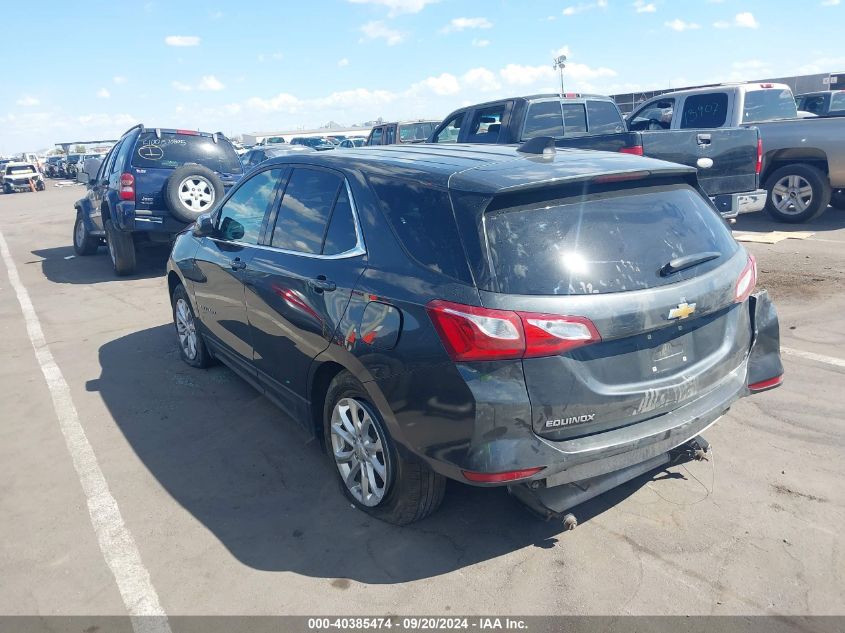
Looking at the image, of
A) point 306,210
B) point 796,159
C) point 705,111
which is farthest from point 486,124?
point 306,210

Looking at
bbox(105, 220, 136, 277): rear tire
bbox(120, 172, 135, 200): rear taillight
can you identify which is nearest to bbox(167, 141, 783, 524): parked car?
bbox(120, 172, 135, 200): rear taillight

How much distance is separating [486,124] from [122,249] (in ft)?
19.1

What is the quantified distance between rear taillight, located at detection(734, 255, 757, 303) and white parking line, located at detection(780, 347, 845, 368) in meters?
2.19

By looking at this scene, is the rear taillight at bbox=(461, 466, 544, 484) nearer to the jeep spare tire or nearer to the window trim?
the window trim

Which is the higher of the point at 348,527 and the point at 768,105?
the point at 768,105

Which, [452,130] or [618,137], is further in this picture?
[452,130]

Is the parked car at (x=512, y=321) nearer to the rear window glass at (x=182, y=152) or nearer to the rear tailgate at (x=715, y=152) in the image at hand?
the rear tailgate at (x=715, y=152)

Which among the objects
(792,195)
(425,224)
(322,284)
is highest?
(425,224)

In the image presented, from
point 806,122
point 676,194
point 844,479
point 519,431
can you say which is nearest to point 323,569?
point 519,431

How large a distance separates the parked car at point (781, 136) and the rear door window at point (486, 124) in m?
3.29

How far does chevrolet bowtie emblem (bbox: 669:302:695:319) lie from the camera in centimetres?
284

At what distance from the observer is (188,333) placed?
5.73 metres

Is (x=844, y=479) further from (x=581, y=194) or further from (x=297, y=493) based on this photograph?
(x=297, y=493)

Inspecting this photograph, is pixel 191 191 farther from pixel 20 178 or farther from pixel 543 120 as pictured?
pixel 20 178
